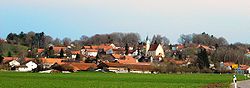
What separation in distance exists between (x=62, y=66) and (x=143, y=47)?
8476cm

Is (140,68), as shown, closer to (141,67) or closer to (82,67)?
(141,67)

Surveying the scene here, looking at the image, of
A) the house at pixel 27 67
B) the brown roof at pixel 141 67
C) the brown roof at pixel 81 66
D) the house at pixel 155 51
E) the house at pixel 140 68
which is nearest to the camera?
the brown roof at pixel 81 66

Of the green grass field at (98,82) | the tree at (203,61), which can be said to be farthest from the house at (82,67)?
the green grass field at (98,82)

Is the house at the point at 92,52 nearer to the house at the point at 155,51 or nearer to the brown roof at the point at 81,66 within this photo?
the house at the point at 155,51

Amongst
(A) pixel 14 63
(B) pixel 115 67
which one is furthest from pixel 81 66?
(A) pixel 14 63

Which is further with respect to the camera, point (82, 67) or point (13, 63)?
point (13, 63)

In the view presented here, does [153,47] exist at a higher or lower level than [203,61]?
higher

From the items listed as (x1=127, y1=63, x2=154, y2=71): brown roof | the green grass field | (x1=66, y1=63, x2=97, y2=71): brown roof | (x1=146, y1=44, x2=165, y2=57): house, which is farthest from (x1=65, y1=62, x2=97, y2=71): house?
(x1=146, y1=44, x2=165, y2=57): house

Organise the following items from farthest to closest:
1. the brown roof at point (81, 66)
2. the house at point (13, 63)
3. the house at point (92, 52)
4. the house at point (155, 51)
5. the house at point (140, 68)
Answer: the house at point (92, 52), the house at point (155, 51), the house at point (13, 63), the house at point (140, 68), the brown roof at point (81, 66)

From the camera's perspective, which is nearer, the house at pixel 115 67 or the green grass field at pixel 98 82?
the green grass field at pixel 98 82

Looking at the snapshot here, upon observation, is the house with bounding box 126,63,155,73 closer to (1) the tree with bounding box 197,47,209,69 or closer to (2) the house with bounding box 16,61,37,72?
(1) the tree with bounding box 197,47,209,69

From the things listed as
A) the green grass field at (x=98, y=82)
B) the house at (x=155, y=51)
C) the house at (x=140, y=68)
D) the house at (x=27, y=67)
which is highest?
the house at (x=155, y=51)

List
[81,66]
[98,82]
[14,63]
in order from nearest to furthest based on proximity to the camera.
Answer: [98,82], [81,66], [14,63]

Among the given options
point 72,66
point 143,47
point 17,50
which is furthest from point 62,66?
point 143,47
